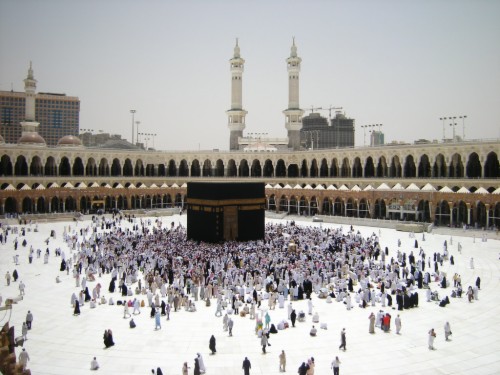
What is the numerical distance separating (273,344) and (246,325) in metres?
1.50

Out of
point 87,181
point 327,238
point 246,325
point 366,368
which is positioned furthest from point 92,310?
point 87,181

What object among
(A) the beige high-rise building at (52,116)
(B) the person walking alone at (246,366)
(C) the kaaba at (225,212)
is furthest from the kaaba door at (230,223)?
(A) the beige high-rise building at (52,116)

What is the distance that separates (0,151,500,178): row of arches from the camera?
113ft

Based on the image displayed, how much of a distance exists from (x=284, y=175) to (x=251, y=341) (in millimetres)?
36779

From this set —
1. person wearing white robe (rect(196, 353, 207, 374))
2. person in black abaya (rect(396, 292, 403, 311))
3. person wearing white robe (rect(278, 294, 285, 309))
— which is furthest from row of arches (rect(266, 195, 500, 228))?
person wearing white robe (rect(196, 353, 207, 374))

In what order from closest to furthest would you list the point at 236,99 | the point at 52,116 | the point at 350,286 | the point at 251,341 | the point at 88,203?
the point at 251,341
the point at 350,286
the point at 88,203
the point at 236,99
the point at 52,116

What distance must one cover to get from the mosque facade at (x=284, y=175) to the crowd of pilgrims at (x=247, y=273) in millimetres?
12672

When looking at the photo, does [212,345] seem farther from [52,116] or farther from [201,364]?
[52,116]

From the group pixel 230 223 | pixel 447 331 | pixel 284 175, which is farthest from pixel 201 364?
pixel 284 175

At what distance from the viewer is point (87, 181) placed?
43500 mm

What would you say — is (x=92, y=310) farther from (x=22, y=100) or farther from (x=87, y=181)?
(x=22, y=100)

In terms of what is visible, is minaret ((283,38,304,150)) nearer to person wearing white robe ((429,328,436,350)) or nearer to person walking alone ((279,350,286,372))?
person wearing white robe ((429,328,436,350))

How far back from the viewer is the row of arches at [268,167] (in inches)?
1358

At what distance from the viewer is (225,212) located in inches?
952
